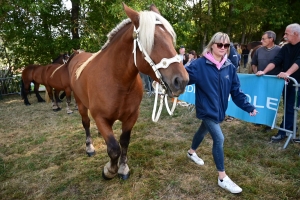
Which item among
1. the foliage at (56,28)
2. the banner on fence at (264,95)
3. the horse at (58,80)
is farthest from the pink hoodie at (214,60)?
the foliage at (56,28)

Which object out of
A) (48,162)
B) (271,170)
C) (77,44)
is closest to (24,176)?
(48,162)

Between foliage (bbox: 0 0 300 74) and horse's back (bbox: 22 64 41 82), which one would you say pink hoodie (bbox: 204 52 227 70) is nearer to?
foliage (bbox: 0 0 300 74)

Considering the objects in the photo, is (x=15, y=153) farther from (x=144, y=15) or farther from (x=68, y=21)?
(x=68, y=21)

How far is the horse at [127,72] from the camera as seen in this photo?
181 centimetres

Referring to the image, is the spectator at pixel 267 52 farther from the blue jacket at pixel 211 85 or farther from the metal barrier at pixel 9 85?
the metal barrier at pixel 9 85

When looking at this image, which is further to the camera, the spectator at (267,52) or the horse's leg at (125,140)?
the spectator at (267,52)

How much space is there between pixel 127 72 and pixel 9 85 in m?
11.6

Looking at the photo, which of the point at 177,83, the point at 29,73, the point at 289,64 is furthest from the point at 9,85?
the point at 289,64

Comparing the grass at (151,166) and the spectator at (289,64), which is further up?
the spectator at (289,64)

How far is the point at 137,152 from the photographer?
365 centimetres

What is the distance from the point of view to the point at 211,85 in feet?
Result: 8.01

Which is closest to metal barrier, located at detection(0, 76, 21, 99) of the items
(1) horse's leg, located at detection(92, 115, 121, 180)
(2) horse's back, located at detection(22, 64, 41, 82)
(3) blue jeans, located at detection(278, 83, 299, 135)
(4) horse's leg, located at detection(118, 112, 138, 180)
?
(2) horse's back, located at detection(22, 64, 41, 82)

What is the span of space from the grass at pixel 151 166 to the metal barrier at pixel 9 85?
7.34m

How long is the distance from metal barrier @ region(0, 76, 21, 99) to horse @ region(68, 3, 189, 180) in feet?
33.3
